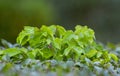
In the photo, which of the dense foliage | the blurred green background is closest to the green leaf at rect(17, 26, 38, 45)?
the dense foliage

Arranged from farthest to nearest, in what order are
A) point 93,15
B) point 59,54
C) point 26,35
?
point 93,15 → point 26,35 → point 59,54

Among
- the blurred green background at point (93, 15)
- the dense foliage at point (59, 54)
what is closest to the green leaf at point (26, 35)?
the dense foliage at point (59, 54)

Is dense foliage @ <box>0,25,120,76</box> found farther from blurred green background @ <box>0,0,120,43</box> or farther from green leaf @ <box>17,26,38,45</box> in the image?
blurred green background @ <box>0,0,120,43</box>

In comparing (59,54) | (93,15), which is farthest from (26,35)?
(93,15)

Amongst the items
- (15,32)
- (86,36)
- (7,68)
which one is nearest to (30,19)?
(15,32)

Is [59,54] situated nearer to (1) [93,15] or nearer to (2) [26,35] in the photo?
(2) [26,35]

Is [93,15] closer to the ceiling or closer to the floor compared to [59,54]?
closer to the ceiling

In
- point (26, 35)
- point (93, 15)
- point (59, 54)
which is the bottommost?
point (59, 54)

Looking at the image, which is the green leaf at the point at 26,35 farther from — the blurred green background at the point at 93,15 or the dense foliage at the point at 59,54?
the blurred green background at the point at 93,15
